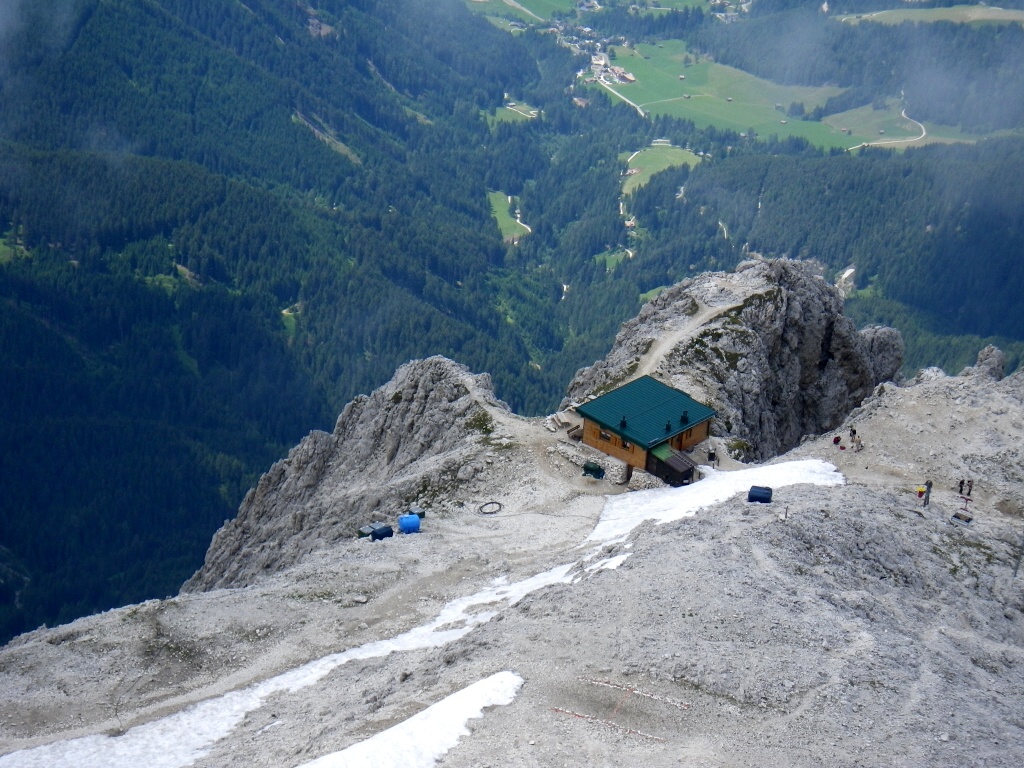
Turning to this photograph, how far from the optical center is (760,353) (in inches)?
4390

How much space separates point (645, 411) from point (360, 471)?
27.9 m

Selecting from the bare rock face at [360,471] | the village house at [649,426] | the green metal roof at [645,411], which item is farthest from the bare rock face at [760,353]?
the bare rock face at [360,471]

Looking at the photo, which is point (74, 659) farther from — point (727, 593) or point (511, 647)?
point (727, 593)

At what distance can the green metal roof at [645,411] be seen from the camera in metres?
87.8

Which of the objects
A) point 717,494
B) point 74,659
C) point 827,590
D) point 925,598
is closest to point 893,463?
point 717,494

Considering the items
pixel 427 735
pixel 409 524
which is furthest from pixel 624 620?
pixel 409 524

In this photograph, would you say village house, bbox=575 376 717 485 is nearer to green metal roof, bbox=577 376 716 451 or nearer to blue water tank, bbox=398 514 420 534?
green metal roof, bbox=577 376 716 451

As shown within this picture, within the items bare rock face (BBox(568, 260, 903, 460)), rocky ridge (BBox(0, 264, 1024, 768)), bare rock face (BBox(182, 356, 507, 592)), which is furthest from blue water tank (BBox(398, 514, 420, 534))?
bare rock face (BBox(568, 260, 903, 460))

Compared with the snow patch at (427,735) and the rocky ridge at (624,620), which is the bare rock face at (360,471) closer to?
the rocky ridge at (624,620)

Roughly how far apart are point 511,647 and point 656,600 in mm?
8044

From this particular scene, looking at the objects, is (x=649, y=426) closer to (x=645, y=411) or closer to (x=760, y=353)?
(x=645, y=411)

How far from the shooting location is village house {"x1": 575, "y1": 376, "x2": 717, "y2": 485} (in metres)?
86.4

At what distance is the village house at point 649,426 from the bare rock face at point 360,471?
10250 millimetres

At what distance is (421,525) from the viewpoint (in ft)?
263
